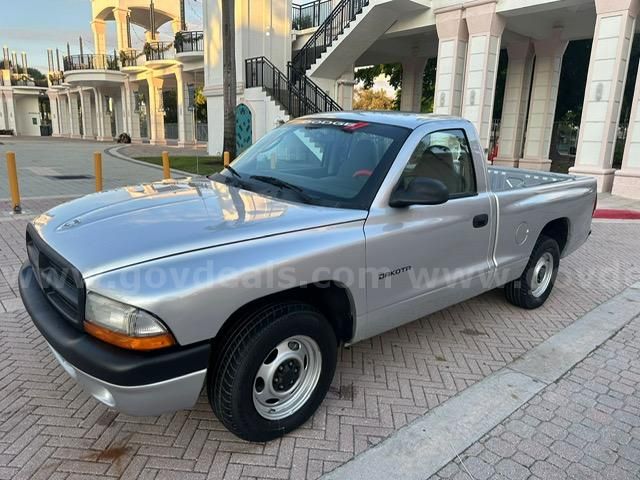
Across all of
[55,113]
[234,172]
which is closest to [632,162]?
[234,172]

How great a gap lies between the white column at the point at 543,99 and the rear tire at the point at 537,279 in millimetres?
15017

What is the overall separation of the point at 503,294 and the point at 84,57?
4005cm

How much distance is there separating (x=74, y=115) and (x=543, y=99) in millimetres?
45578

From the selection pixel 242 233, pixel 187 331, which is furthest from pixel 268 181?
pixel 187 331

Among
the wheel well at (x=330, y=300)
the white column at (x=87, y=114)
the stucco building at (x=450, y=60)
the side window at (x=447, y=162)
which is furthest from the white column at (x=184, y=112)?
the wheel well at (x=330, y=300)

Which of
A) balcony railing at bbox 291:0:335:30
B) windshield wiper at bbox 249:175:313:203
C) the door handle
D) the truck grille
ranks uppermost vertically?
balcony railing at bbox 291:0:335:30

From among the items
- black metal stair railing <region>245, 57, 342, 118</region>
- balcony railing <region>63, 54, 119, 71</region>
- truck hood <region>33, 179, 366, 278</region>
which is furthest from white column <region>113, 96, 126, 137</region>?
truck hood <region>33, 179, 366, 278</region>

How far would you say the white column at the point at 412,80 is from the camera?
74.3 ft

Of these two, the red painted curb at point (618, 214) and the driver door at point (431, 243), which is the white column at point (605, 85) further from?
the driver door at point (431, 243)

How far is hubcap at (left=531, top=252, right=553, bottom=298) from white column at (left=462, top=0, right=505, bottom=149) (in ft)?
35.1

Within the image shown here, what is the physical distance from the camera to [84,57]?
37000mm

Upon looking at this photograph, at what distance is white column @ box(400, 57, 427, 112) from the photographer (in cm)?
2264

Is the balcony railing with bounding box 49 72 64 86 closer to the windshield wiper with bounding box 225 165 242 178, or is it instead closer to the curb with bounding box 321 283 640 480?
the windshield wiper with bounding box 225 165 242 178

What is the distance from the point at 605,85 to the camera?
40.9 ft
